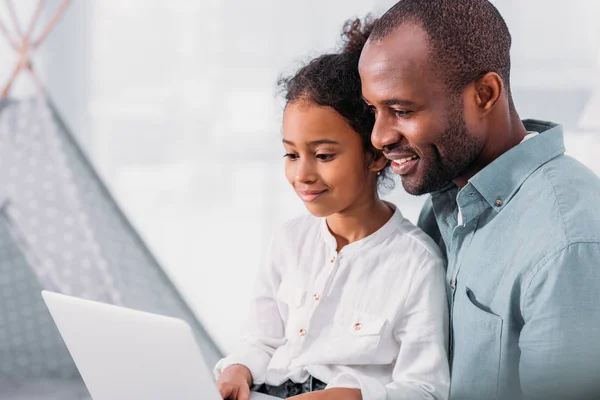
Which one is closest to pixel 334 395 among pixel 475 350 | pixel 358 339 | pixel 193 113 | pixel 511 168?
pixel 358 339

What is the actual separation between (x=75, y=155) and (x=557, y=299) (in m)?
2.02

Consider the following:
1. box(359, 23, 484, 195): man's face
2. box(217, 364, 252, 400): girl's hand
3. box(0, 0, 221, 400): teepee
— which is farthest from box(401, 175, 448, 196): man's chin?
box(0, 0, 221, 400): teepee

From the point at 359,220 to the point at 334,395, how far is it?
1.09 ft

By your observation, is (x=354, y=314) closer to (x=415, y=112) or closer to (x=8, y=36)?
(x=415, y=112)

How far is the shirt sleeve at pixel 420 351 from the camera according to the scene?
1214 millimetres

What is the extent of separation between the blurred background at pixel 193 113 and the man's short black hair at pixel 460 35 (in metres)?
1.18

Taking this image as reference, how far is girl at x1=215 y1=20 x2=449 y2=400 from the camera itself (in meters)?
1.25

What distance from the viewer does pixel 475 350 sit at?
118cm

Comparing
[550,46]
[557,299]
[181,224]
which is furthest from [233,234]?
[557,299]

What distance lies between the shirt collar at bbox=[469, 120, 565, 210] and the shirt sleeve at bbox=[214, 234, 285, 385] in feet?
1.42

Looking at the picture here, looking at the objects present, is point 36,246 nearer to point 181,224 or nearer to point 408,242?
point 181,224

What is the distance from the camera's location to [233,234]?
265 centimetres

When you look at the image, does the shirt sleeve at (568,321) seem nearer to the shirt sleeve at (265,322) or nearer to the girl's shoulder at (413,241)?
the girl's shoulder at (413,241)

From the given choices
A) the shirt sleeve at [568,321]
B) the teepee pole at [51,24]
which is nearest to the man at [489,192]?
the shirt sleeve at [568,321]
